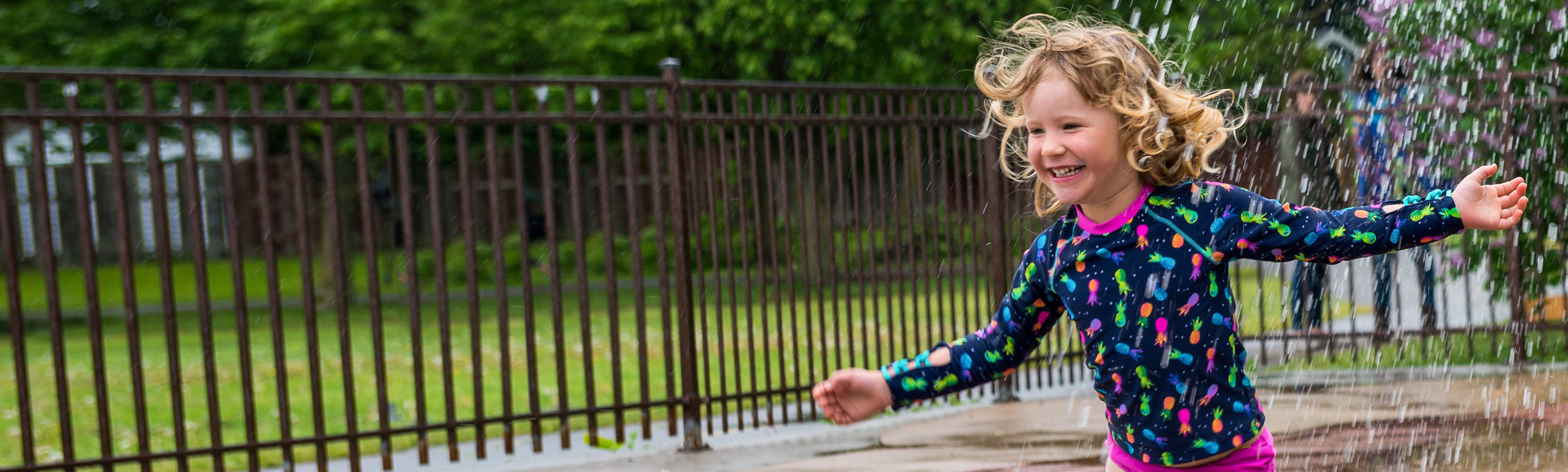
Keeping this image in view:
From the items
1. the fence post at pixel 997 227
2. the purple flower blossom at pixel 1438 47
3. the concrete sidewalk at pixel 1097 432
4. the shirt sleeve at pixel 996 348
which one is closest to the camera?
the shirt sleeve at pixel 996 348

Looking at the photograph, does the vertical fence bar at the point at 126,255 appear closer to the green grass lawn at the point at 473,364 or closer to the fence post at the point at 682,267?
the green grass lawn at the point at 473,364

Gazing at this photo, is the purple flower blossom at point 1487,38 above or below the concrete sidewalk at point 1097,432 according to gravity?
above

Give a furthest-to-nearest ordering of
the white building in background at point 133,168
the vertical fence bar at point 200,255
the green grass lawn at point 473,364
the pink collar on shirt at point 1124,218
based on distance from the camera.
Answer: the white building in background at point 133,168, the green grass lawn at point 473,364, the vertical fence bar at point 200,255, the pink collar on shirt at point 1124,218

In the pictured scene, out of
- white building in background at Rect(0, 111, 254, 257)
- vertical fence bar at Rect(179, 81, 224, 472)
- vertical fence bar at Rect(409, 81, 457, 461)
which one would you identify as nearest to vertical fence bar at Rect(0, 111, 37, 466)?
vertical fence bar at Rect(179, 81, 224, 472)

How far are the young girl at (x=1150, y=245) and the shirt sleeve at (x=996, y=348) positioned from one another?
73mm

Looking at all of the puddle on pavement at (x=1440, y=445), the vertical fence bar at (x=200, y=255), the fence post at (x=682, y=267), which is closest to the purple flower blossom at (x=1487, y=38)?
the puddle on pavement at (x=1440, y=445)

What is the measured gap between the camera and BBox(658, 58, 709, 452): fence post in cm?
583

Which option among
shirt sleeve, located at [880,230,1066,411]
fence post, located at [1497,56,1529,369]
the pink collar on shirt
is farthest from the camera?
fence post, located at [1497,56,1529,369]

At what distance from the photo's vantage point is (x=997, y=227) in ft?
23.5

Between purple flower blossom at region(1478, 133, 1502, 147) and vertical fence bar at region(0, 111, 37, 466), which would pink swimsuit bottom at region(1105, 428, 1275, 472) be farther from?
purple flower blossom at region(1478, 133, 1502, 147)

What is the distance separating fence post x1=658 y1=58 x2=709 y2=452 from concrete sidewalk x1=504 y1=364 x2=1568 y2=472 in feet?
0.53

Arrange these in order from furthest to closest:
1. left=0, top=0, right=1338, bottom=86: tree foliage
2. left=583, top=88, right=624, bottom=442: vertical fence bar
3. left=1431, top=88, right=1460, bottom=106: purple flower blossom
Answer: left=0, top=0, right=1338, bottom=86: tree foliage → left=1431, top=88, right=1460, bottom=106: purple flower blossom → left=583, top=88, right=624, bottom=442: vertical fence bar

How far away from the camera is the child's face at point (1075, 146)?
239cm

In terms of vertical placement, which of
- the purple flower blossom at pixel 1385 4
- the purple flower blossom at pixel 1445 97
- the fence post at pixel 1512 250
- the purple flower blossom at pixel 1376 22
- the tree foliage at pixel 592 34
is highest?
the tree foliage at pixel 592 34
